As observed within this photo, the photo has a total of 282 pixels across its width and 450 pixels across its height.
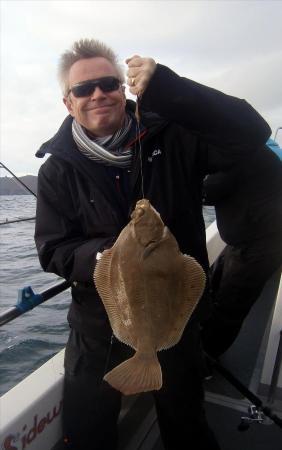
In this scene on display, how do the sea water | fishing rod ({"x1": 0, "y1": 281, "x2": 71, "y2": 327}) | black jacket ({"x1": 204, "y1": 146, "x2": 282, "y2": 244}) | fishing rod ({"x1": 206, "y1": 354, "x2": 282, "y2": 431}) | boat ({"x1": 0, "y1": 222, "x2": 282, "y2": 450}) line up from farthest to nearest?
the sea water → black jacket ({"x1": 204, "y1": 146, "x2": 282, "y2": 244}) → fishing rod ({"x1": 206, "y1": 354, "x2": 282, "y2": 431}) → fishing rod ({"x1": 0, "y1": 281, "x2": 71, "y2": 327}) → boat ({"x1": 0, "y1": 222, "x2": 282, "y2": 450})

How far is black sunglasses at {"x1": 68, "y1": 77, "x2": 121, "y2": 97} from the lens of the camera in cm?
214

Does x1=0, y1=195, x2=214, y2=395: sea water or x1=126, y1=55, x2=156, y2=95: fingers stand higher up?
x1=126, y1=55, x2=156, y2=95: fingers

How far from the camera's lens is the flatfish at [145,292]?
173 centimetres

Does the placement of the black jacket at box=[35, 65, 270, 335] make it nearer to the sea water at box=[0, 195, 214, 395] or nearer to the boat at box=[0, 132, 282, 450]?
the boat at box=[0, 132, 282, 450]

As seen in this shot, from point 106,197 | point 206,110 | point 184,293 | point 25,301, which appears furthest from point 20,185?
point 184,293

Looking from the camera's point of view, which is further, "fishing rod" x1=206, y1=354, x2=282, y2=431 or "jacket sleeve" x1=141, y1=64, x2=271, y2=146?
"fishing rod" x1=206, y1=354, x2=282, y2=431

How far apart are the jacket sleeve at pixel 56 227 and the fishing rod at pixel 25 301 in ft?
1.20

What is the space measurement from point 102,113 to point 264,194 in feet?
5.55

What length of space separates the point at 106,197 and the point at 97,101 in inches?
20.5

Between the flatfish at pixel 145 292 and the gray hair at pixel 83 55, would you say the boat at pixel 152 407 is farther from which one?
the gray hair at pixel 83 55

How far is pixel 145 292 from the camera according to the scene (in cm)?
178

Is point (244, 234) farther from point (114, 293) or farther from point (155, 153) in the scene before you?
point (114, 293)

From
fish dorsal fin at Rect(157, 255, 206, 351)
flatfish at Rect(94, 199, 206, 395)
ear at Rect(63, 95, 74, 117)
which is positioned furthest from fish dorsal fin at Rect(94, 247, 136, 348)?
ear at Rect(63, 95, 74, 117)

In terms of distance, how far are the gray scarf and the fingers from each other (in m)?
0.37
